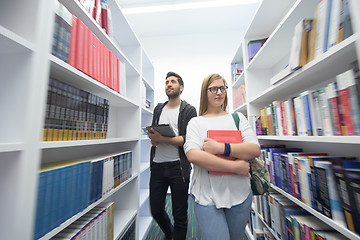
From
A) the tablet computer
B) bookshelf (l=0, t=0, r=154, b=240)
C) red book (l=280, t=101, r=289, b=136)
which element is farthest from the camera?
the tablet computer

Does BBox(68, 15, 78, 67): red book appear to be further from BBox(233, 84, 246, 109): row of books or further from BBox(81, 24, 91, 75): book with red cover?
BBox(233, 84, 246, 109): row of books

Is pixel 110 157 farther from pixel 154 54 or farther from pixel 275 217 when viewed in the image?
pixel 154 54

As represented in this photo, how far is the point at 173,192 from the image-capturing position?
1332 millimetres

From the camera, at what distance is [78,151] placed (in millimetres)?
1131

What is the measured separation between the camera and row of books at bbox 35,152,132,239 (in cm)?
57

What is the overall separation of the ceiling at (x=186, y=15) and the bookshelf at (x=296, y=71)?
112 cm

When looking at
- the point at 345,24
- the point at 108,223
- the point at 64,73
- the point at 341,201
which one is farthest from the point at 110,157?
the point at 345,24

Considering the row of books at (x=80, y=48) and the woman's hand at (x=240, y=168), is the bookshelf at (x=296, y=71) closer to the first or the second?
the woman's hand at (x=240, y=168)

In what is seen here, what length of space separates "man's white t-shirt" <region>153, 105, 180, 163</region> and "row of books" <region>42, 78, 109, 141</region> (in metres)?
0.60

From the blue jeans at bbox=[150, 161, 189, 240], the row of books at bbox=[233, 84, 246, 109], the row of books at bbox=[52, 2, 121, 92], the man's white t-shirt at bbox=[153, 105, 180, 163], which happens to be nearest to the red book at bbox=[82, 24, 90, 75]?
the row of books at bbox=[52, 2, 121, 92]

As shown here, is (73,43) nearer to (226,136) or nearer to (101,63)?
(101,63)

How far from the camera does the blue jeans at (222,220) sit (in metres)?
0.74

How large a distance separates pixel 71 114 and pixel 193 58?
8.99 feet

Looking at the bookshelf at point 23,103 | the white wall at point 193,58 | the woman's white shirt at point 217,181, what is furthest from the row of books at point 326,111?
the white wall at point 193,58
